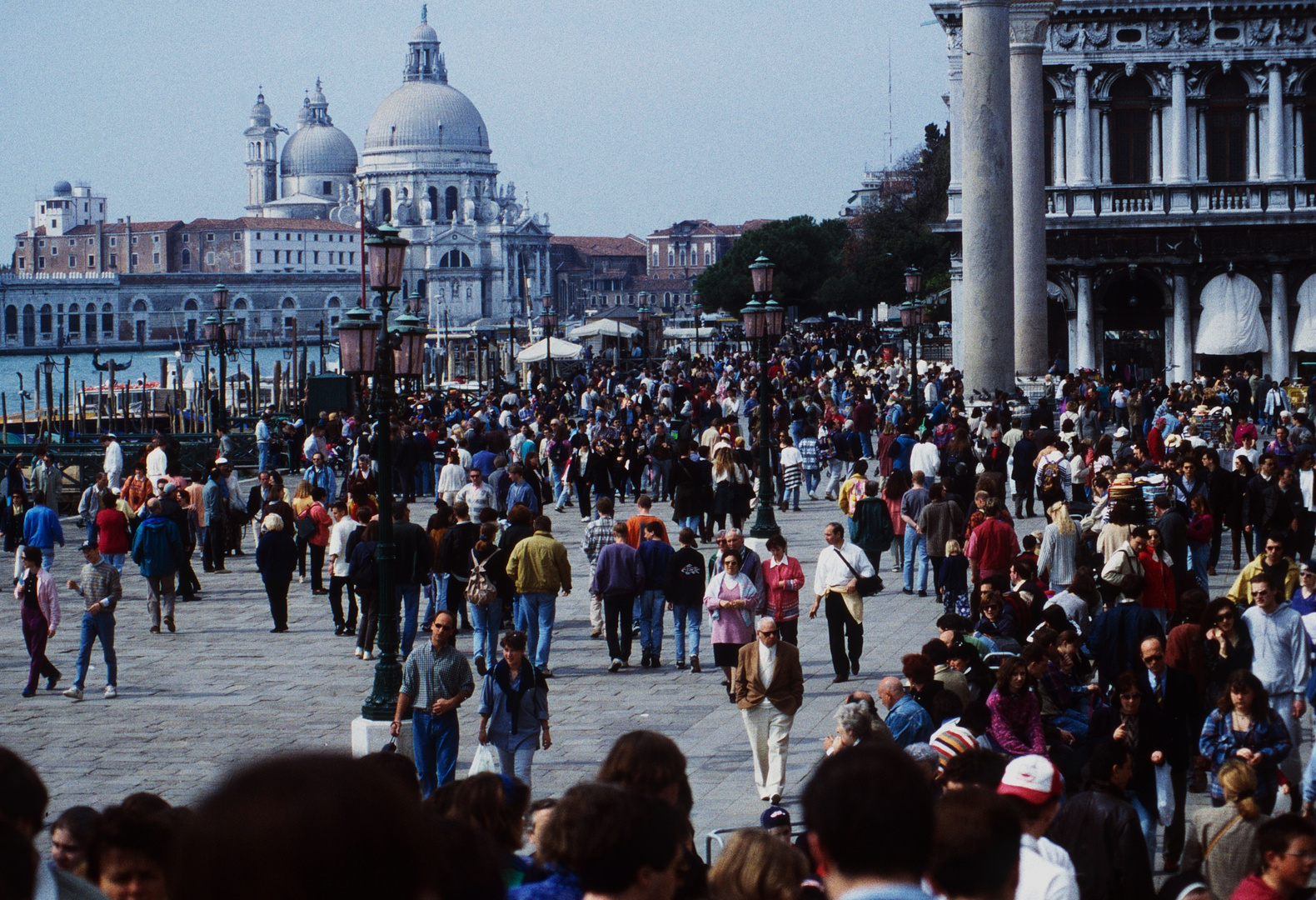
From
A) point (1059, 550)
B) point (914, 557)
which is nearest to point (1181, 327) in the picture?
point (914, 557)

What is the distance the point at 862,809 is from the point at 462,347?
106 m

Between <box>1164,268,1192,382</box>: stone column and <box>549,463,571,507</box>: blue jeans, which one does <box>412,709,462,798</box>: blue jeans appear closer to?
<box>549,463,571,507</box>: blue jeans

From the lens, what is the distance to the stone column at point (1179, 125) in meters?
36.4

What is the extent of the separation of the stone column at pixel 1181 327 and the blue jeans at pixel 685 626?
25414 mm

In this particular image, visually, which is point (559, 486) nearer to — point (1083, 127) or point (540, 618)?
point (540, 618)

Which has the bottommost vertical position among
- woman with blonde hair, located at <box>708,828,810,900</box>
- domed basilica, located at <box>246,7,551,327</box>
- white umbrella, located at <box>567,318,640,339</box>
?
woman with blonde hair, located at <box>708,828,810,900</box>

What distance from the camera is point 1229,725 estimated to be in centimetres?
749

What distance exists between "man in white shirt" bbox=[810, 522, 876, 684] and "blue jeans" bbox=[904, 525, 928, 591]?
339 cm

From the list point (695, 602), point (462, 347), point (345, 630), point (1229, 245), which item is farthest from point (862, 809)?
point (462, 347)

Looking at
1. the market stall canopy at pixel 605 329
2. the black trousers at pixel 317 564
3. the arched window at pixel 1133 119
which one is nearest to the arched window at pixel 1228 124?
the arched window at pixel 1133 119

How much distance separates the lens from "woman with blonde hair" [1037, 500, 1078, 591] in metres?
11.8

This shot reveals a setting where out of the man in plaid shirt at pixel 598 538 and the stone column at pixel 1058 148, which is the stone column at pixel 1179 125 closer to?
the stone column at pixel 1058 148

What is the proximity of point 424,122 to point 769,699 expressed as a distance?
156 metres

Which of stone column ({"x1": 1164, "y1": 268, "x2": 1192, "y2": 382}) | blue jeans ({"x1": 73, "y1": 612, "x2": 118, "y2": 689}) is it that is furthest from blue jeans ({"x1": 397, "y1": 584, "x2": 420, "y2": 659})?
stone column ({"x1": 1164, "y1": 268, "x2": 1192, "y2": 382})
